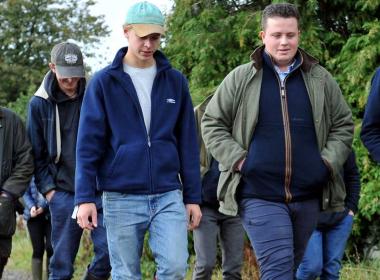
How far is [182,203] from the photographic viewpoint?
533cm

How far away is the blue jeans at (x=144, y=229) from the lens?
16.9 ft

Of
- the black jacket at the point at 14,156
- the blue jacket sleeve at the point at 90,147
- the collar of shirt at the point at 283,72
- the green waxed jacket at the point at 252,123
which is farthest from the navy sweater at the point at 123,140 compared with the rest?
the black jacket at the point at 14,156

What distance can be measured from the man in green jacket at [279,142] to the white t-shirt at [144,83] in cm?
43

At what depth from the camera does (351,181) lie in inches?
268

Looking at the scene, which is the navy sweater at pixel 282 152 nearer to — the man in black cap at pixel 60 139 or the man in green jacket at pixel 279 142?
the man in green jacket at pixel 279 142

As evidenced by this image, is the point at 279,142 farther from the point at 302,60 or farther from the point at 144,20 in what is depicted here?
the point at 144,20

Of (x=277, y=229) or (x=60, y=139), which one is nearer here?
(x=277, y=229)

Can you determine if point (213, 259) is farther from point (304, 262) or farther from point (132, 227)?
point (132, 227)

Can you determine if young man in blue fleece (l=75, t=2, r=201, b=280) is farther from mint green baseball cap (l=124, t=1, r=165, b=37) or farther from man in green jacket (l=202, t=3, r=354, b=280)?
man in green jacket (l=202, t=3, r=354, b=280)

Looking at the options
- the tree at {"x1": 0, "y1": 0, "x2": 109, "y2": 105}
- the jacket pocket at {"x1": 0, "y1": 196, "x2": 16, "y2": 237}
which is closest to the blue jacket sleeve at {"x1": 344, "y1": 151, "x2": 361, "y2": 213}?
the jacket pocket at {"x1": 0, "y1": 196, "x2": 16, "y2": 237}

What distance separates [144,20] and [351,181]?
8.30ft

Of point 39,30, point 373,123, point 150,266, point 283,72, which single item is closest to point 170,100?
point 283,72

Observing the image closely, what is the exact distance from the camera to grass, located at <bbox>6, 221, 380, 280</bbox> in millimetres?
8039

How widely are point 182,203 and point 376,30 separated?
391 cm
